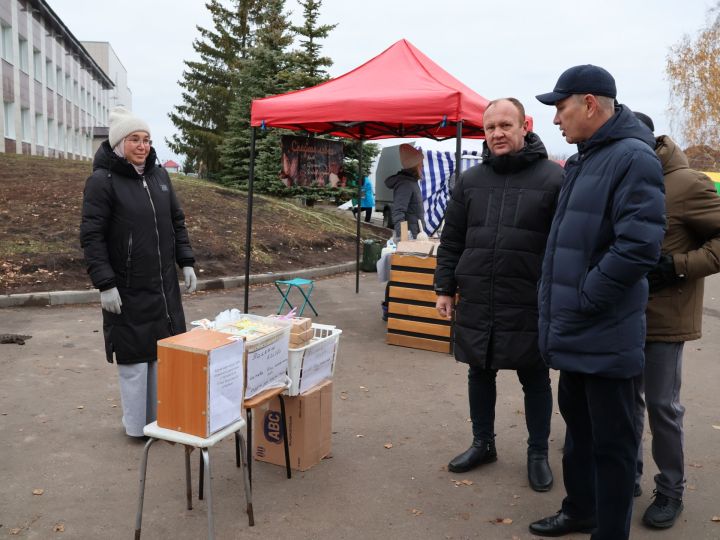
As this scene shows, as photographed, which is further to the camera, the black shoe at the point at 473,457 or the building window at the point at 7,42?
the building window at the point at 7,42

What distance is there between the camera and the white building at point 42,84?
1121 inches

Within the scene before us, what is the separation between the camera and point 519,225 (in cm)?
354

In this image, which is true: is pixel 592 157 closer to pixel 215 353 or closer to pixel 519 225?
pixel 519 225

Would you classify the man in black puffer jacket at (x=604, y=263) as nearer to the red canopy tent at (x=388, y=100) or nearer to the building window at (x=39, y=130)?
the red canopy tent at (x=388, y=100)

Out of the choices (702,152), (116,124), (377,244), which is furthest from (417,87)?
(702,152)

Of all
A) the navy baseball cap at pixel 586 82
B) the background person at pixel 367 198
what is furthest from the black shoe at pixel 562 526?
the background person at pixel 367 198

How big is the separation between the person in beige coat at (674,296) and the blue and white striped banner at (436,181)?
11.6 metres

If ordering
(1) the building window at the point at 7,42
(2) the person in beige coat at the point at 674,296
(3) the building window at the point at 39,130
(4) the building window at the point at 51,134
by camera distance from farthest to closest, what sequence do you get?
(4) the building window at the point at 51,134, (3) the building window at the point at 39,130, (1) the building window at the point at 7,42, (2) the person in beige coat at the point at 674,296

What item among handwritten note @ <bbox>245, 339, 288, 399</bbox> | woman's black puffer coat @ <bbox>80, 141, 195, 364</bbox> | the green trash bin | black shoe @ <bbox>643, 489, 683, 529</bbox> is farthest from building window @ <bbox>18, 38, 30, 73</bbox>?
black shoe @ <bbox>643, 489, 683, 529</bbox>

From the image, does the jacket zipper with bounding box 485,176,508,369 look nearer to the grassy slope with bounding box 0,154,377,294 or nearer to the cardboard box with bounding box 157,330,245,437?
the cardboard box with bounding box 157,330,245,437

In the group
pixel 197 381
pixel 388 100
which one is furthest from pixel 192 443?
pixel 388 100

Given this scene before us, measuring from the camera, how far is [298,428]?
3.84 m

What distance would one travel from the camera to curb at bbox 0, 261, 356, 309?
8430 millimetres

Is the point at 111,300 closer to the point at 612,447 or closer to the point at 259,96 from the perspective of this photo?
the point at 612,447
